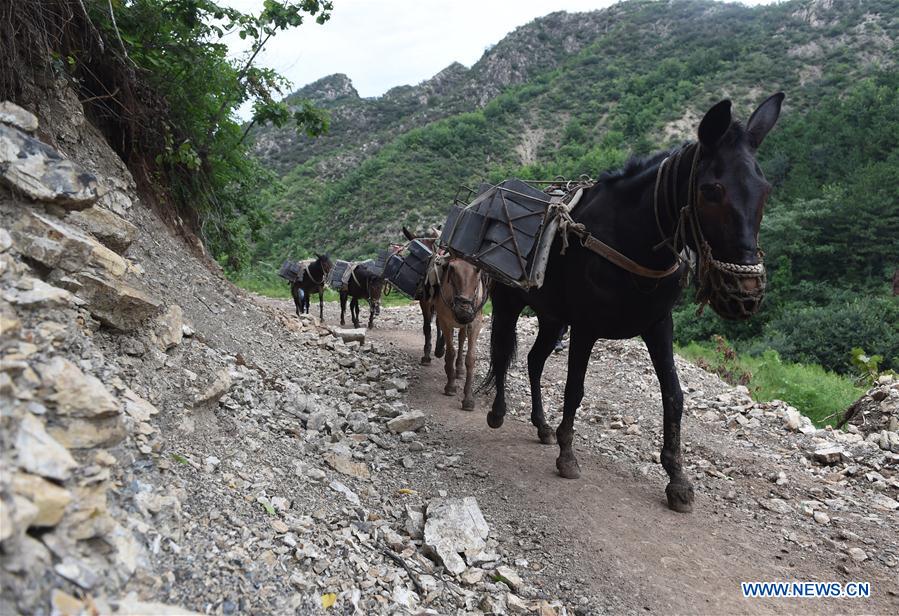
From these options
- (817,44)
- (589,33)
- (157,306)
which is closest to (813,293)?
(157,306)

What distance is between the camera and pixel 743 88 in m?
42.2

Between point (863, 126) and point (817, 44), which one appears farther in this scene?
point (817, 44)

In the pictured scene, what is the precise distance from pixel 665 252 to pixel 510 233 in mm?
1324

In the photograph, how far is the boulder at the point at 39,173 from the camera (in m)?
2.49

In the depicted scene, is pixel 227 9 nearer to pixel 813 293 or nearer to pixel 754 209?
pixel 754 209

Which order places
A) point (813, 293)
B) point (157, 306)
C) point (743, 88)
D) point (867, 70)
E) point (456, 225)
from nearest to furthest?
1. point (157, 306)
2. point (456, 225)
3. point (813, 293)
4. point (867, 70)
5. point (743, 88)

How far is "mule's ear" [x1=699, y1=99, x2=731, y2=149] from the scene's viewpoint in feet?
9.87

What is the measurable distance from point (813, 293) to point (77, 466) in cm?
2519

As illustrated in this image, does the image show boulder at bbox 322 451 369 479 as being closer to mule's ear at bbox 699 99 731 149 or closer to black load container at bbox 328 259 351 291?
mule's ear at bbox 699 99 731 149

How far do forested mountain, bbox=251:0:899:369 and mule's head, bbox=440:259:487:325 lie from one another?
4.04 metres

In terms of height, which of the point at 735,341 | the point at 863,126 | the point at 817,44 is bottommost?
the point at 735,341

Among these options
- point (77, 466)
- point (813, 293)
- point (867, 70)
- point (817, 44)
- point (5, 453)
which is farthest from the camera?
point (817, 44)

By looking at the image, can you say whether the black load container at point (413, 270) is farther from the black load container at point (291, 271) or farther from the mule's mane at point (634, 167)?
the black load container at point (291, 271)

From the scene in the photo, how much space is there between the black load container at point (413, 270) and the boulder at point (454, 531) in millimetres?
4865
